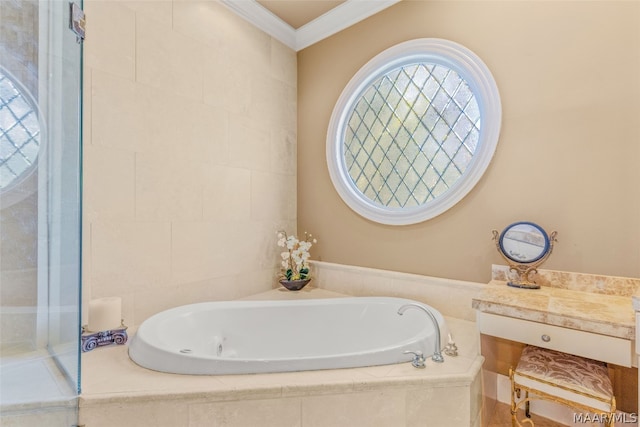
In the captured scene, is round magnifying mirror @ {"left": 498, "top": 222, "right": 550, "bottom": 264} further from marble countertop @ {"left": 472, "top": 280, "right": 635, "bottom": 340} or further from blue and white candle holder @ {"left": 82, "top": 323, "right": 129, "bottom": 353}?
blue and white candle holder @ {"left": 82, "top": 323, "right": 129, "bottom": 353}

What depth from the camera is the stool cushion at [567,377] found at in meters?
1.11

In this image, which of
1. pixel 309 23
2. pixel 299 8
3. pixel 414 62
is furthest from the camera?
pixel 309 23

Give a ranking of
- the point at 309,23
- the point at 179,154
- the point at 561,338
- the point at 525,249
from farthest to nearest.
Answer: the point at 309,23, the point at 179,154, the point at 525,249, the point at 561,338

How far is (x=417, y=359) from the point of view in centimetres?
122

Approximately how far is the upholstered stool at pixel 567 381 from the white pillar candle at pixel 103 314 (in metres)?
1.84

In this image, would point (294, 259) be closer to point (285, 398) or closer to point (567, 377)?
point (285, 398)

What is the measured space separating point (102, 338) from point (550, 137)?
242cm

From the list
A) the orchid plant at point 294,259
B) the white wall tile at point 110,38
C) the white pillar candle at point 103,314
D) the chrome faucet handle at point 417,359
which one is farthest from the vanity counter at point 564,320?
the white wall tile at point 110,38

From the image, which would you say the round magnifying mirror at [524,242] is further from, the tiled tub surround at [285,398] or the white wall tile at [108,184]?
the white wall tile at [108,184]

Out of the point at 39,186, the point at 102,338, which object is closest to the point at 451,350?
the point at 102,338

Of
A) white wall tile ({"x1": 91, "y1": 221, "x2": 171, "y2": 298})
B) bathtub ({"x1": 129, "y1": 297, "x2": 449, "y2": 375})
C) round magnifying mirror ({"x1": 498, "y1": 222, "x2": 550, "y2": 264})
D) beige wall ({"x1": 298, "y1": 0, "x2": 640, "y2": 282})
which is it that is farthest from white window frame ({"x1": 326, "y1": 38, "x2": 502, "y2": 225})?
white wall tile ({"x1": 91, "y1": 221, "x2": 171, "y2": 298})

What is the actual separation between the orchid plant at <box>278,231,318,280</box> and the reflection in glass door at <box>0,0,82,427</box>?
4.46ft

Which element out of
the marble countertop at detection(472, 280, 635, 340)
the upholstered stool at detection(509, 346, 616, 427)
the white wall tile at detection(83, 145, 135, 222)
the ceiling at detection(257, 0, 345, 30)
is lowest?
the upholstered stool at detection(509, 346, 616, 427)

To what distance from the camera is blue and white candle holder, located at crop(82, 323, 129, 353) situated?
1.35 metres
